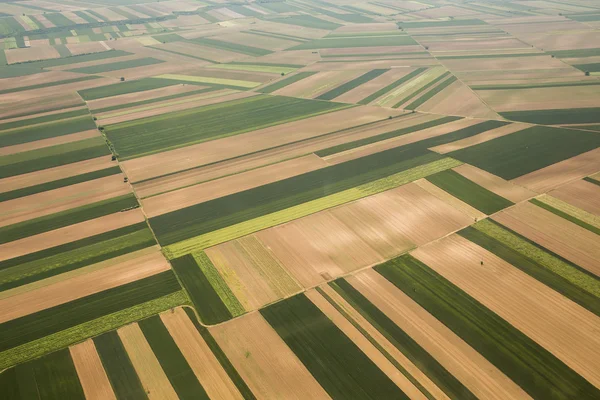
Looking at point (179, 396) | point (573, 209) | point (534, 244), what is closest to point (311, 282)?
point (179, 396)

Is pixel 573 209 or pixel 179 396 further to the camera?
pixel 573 209

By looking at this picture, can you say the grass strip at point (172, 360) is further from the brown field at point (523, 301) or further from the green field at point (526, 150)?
the green field at point (526, 150)

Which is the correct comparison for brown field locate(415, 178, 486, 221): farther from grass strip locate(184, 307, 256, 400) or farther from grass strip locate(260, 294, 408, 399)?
grass strip locate(184, 307, 256, 400)

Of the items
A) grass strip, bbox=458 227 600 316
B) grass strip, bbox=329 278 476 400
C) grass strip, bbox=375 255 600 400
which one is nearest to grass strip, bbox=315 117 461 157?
grass strip, bbox=458 227 600 316

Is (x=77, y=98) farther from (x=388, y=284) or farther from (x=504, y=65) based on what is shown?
(x=504, y=65)

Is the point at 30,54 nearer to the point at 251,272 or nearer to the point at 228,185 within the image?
the point at 228,185
